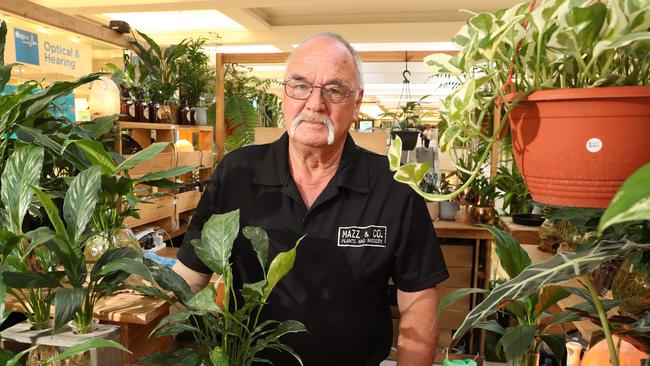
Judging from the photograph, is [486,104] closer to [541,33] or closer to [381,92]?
[541,33]

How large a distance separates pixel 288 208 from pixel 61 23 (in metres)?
2.24

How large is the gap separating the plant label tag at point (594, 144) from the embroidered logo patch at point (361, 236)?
1084mm

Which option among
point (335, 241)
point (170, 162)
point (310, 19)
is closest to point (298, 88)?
point (335, 241)

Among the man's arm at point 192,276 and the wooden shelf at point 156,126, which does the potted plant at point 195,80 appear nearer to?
the wooden shelf at point 156,126

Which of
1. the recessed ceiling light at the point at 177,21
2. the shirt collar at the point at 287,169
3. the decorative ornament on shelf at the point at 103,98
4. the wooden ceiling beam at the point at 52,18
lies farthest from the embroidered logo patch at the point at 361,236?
the recessed ceiling light at the point at 177,21

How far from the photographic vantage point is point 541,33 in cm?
62

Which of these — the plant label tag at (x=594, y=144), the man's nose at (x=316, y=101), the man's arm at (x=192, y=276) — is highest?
the man's nose at (x=316, y=101)

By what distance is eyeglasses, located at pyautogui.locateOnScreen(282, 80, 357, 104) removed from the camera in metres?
1.63

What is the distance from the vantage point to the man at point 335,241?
162cm

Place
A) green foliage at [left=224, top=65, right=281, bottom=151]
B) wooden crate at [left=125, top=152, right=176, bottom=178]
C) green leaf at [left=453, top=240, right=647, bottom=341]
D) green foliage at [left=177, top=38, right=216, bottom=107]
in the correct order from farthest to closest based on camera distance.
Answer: green foliage at [left=224, top=65, right=281, bottom=151] < green foliage at [left=177, top=38, right=216, bottom=107] < wooden crate at [left=125, top=152, right=176, bottom=178] < green leaf at [left=453, top=240, right=647, bottom=341]

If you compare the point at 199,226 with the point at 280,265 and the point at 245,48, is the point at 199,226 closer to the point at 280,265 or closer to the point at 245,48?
the point at 280,265

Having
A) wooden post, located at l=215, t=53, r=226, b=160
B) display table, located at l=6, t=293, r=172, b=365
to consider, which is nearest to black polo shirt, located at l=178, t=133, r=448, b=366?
display table, located at l=6, t=293, r=172, b=365

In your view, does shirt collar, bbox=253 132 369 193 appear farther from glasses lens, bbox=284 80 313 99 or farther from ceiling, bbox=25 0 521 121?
ceiling, bbox=25 0 521 121

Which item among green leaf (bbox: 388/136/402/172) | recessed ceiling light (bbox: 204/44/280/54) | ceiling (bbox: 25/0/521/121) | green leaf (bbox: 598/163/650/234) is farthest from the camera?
recessed ceiling light (bbox: 204/44/280/54)
